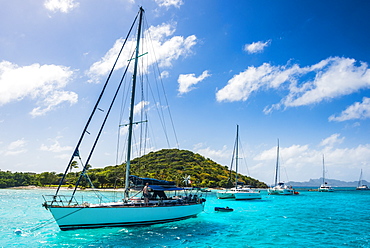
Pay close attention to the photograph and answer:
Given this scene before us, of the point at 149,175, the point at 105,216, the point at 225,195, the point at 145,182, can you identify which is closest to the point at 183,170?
the point at 149,175

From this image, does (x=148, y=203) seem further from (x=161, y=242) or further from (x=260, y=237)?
(x=260, y=237)

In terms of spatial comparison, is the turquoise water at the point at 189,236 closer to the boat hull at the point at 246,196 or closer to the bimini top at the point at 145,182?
the bimini top at the point at 145,182

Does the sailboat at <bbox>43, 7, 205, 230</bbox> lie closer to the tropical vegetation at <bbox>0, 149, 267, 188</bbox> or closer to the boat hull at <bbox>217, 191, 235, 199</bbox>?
the boat hull at <bbox>217, 191, 235, 199</bbox>

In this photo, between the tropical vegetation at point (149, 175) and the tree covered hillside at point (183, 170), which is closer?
the tropical vegetation at point (149, 175)

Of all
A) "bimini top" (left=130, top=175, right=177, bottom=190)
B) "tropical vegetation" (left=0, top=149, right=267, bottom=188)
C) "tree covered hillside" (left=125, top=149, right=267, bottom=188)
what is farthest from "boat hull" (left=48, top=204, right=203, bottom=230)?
"tree covered hillside" (left=125, top=149, right=267, bottom=188)

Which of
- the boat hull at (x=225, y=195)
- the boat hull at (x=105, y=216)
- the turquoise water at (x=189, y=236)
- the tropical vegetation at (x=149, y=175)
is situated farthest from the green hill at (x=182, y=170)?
the boat hull at (x=105, y=216)

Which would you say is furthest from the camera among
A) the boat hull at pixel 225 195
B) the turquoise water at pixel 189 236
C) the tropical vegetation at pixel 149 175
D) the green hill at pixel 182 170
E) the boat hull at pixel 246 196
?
the green hill at pixel 182 170

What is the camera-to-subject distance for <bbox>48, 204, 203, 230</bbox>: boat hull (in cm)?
1889

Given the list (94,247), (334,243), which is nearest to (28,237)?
(94,247)

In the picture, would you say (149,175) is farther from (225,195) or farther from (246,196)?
(246,196)

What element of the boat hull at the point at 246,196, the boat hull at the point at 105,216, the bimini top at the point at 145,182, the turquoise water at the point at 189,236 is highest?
the bimini top at the point at 145,182

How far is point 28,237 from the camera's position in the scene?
19312 millimetres

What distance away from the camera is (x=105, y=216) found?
1962 centimetres

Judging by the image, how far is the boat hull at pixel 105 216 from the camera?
18.9m
